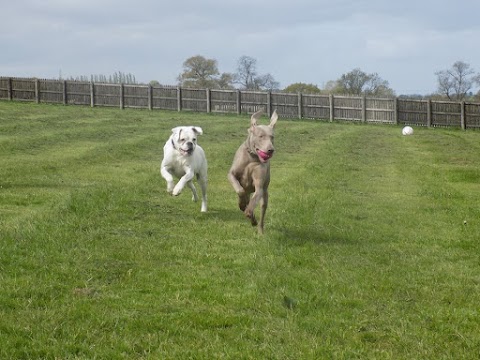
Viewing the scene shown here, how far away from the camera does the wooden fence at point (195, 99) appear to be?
141 feet

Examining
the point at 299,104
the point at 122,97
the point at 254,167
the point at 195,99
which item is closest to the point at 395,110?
the point at 299,104

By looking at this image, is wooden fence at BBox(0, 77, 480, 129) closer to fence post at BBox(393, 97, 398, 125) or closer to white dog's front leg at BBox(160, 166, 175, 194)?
fence post at BBox(393, 97, 398, 125)

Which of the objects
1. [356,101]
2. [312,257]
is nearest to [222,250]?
[312,257]

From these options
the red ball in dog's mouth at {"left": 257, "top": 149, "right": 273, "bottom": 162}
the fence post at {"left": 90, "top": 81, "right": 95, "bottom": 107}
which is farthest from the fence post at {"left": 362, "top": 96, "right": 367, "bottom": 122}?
the red ball in dog's mouth at {"left": 257, "top": 149, "right": 273, "bottom": 162}

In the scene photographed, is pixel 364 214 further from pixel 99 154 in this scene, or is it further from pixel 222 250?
pixel 99 154

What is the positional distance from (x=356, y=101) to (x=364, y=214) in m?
31.7

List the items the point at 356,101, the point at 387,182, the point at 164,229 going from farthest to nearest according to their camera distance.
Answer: the point at 356,101
the point at 387,182
the point at 164,229

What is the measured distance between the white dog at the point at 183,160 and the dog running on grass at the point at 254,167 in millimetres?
1537

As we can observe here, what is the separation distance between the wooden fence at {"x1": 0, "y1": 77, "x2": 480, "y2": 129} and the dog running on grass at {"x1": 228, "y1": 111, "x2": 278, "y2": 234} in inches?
1319

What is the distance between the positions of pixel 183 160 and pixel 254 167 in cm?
221

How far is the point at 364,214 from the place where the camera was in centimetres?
1200

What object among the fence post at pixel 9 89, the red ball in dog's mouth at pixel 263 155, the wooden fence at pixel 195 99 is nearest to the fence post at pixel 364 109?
the wooden fence at pixel 195 99

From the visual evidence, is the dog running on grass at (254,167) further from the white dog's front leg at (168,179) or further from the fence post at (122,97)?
the fence post at (122,97)

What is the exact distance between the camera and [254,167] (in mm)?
9680
